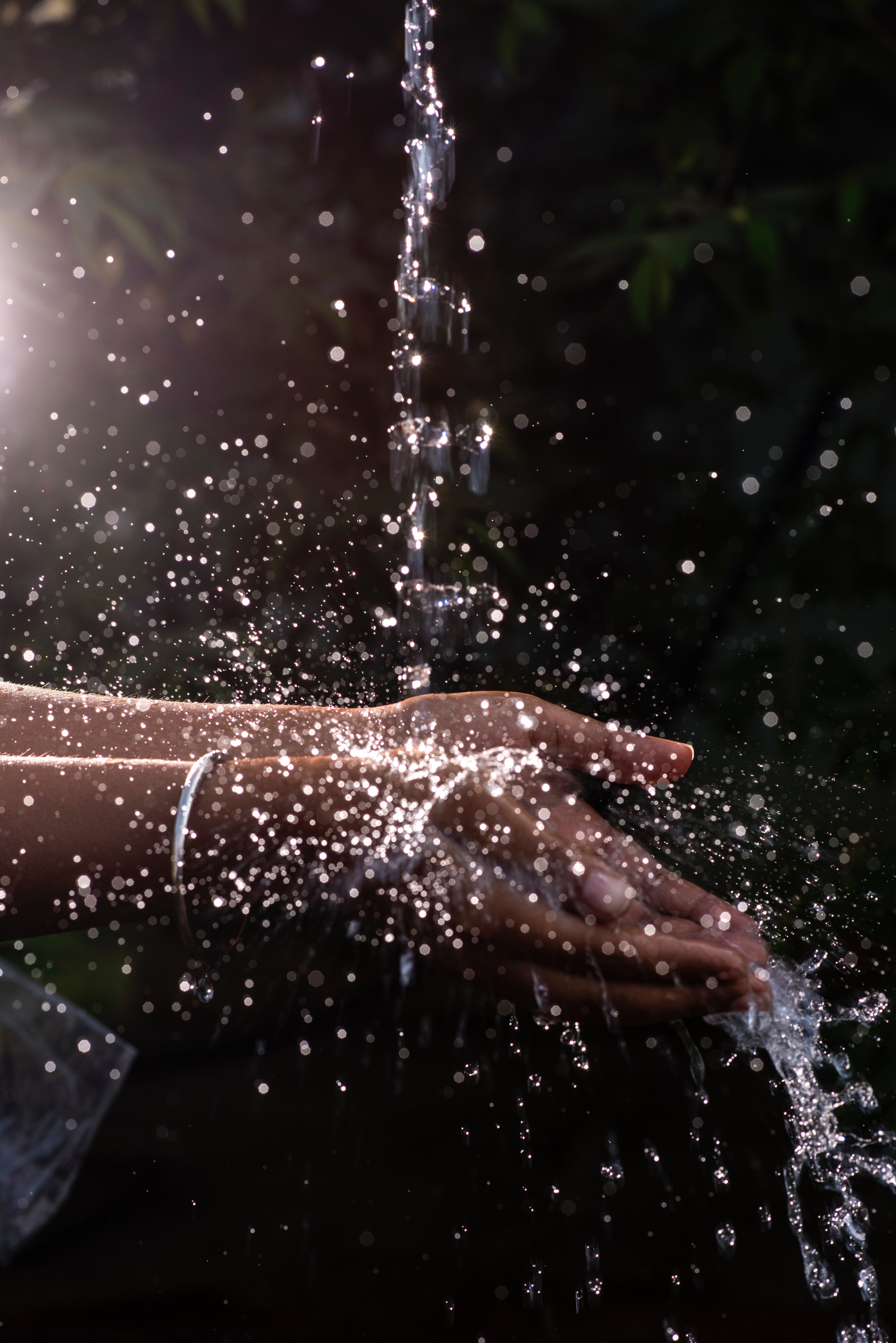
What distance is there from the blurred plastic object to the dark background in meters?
0.06

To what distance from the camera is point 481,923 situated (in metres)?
0.57

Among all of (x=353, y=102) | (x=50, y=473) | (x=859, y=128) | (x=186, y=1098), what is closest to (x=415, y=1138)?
(x=186, y=1098)

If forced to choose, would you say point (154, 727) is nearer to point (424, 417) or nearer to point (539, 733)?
point (539, 733)

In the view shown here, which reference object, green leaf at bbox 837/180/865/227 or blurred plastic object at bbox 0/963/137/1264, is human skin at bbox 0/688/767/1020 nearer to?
blurred plastic object at bbox 0/963/137/1264

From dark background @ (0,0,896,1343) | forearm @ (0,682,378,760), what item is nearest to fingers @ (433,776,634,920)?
forearm @ (0,682,378,760)

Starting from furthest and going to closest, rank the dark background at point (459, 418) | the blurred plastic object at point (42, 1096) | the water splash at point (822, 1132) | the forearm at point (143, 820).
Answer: the dark background at point (459, 418) < the blurred plastic object at point (42, 1096) < the water splash at point (822, 1132) < the forearm at point (143, 820)

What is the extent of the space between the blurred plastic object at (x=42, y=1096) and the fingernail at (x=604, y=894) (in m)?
0.82

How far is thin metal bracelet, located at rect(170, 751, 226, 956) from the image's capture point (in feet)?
1.82

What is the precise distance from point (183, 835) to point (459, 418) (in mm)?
1228

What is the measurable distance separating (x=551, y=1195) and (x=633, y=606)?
2.94ft

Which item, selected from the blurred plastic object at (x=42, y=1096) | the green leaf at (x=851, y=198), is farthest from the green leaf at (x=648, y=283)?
the blurred plastic object at (x=42, y=1096)

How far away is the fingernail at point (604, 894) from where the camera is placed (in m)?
0.56

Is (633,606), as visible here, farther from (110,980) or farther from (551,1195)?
(110,980)

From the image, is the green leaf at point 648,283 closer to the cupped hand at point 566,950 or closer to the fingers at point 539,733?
the fingers at point 539,733
